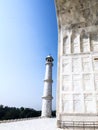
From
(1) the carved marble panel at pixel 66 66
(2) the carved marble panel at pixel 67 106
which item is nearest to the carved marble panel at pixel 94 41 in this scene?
(1) the carved marble panel at pixel 66 66

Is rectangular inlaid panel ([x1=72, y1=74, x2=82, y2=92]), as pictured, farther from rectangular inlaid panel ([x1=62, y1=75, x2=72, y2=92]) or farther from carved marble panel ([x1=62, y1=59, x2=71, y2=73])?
carved marble panel ([x1=62, y1=59, x2=71, y2=73])

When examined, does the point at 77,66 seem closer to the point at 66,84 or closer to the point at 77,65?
the point at 77,65

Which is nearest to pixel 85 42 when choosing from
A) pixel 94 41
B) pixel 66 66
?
pixel 94 41

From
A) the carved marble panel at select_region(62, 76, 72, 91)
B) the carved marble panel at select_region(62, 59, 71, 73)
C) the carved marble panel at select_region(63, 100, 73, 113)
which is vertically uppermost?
the carved marble panel at select_region(62, 59, 71, 73)

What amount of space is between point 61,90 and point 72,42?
11.9ft

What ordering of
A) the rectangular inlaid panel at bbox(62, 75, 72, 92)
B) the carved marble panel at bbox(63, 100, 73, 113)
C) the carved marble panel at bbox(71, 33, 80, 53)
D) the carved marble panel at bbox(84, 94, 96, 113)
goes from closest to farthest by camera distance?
1. the carved marble panel at bbox(84, 94, 96, 113)
2. the carved marble panel at bbox(63, 100, 73, 113)
3. the rectangular inlaid panel at bbox(62, 75, 72, 92)
4. the carved marble panel at bbox(71, 33, 80, 53)

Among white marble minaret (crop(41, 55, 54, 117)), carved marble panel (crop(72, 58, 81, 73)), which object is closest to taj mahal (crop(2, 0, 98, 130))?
carved marble panel (crop(72, 58, 81, 73))

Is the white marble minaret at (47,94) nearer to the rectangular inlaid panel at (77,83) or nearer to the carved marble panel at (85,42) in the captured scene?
the rectangular inlaid panel at (77,83)

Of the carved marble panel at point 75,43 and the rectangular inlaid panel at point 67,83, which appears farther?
the carved marble panel at point 75,43

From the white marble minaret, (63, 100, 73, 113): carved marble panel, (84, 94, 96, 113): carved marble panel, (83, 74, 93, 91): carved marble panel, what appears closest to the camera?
(84, 94, 96, 113): carved marble panel

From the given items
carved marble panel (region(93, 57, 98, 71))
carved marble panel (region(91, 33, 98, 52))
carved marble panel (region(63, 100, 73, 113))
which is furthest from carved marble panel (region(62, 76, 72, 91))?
carved marble panel (region(91, 33, 98, 52))

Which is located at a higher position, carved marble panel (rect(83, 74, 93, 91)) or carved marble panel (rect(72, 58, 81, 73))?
carved marble panel (rect(72, 58, 81, 73))

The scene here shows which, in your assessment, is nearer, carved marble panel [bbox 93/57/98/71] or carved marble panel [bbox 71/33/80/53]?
carved marble panel [bbox 93/57/98/71]

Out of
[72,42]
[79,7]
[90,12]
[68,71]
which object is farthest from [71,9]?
[68,71]
